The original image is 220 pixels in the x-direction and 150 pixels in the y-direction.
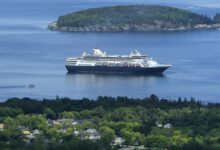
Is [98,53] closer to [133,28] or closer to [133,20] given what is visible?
[133,28]

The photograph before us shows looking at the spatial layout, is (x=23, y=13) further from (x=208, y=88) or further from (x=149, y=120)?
(x=149, y=120)

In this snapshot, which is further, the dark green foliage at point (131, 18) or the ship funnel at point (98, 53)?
the dark green foliage at point (131, 18)

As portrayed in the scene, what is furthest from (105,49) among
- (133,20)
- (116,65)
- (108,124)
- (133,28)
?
(108,124)

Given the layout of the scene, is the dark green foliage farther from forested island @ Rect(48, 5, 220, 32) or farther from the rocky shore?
the rocky shore

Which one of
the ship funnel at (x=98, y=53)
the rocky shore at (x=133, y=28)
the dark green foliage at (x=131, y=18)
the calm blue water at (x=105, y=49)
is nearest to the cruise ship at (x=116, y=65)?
the ship funnel at (x=98, y=53)

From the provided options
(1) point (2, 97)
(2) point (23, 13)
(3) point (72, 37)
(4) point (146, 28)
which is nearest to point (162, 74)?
(1) point (2, 97)

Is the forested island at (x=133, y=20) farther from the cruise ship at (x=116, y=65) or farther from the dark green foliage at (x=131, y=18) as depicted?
the cruise ship at (x=116, y=65)
